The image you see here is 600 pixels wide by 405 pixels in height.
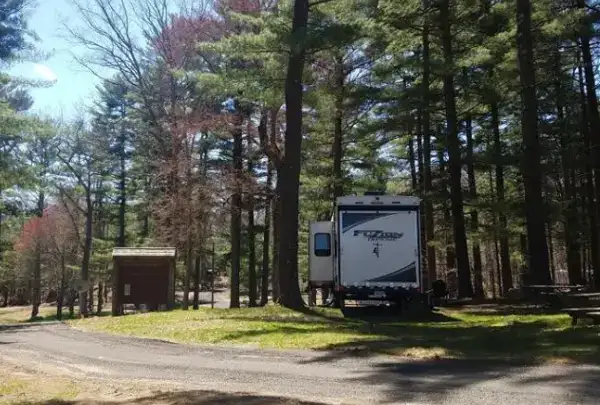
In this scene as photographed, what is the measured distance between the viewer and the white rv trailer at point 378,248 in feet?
Result: 52.2

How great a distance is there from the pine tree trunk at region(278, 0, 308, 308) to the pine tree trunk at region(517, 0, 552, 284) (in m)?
6.20

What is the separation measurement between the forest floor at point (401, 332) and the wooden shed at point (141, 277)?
20.4ft

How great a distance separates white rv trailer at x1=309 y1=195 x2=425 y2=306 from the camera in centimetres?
1591

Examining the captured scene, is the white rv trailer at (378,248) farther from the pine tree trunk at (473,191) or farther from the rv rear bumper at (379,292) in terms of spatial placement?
the pine tree trunk at (473,191)

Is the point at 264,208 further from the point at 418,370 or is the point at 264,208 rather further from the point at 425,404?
the point at 425,404

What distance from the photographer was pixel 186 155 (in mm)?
27234

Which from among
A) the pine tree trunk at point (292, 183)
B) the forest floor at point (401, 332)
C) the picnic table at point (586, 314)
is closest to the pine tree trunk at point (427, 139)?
the pine tree trunk at point (292, 183)

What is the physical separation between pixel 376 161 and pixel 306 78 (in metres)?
10.6

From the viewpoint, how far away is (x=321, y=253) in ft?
59.9

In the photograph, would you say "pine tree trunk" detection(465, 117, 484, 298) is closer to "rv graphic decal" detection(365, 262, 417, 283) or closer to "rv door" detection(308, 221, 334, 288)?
"rv door" detection(308, 221, 334, 288)

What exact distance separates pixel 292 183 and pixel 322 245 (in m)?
2.45

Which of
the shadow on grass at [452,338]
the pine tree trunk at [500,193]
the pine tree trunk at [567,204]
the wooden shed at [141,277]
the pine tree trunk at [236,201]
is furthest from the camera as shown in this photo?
the pine tree trunk at [236,201]

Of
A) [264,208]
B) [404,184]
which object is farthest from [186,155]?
[404,184]

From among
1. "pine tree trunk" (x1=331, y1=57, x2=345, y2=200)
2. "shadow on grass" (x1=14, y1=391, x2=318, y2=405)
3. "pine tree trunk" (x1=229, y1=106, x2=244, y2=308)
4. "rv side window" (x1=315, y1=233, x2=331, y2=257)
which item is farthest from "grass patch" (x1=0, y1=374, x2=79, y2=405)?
"pine tree trunk" (x1=229, y1=106, x2=244, y2=308)
